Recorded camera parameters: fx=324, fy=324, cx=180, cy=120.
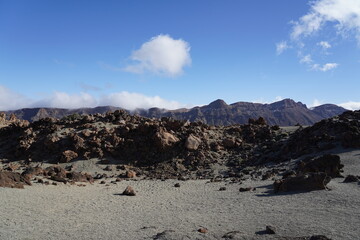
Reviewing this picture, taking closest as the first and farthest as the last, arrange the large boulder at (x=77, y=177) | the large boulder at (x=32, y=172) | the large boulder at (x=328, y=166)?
the large boulder at (x=328, y=166)
the large boulder at (x=32, y=172)
the large boulder at (x=77, y=177)

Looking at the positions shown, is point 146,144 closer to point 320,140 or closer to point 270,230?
point 320,140

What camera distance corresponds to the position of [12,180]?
46.7ft

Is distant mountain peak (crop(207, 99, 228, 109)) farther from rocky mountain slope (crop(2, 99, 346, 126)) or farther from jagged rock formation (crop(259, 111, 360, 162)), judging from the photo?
jagged rock formation (crop(259, 111, 360, 162))

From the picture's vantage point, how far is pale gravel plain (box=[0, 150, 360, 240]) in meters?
8.07

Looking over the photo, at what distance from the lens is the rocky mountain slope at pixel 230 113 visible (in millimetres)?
110125

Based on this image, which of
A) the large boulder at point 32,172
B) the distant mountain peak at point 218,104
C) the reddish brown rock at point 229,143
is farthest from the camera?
the distant mountain peak at point 218,104

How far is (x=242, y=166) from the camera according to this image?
72.1 ft

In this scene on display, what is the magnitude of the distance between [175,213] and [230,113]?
106 m

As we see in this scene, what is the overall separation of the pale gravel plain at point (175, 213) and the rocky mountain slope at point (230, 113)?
87.7 meters

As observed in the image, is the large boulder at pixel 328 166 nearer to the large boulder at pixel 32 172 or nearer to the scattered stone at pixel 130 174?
the scattered stone at pixel 130 174

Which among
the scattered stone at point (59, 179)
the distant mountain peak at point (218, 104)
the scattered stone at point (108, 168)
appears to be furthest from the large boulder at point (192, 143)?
the distant mountain peak at point (218, 104)

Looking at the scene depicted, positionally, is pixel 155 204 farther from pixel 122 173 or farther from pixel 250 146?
pixel 250 146

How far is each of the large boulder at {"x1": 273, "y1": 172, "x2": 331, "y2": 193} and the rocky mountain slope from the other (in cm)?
8787

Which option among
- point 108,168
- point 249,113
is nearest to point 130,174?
point 108,168
